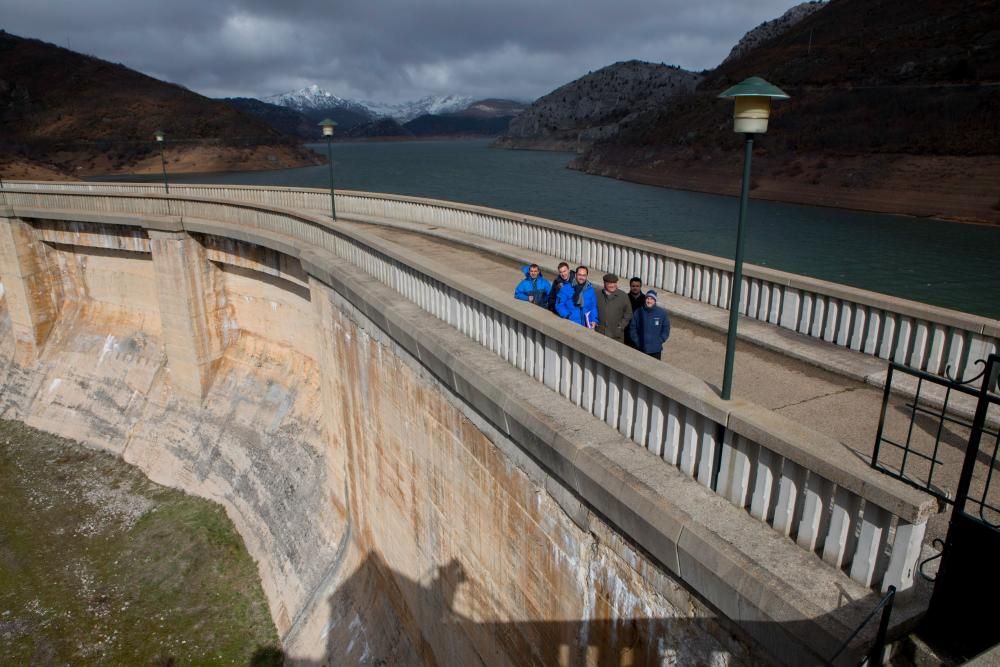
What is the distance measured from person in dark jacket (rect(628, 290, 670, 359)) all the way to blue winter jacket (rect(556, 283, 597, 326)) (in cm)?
55

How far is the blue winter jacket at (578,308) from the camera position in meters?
7.22

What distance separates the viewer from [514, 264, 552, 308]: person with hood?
770 cm

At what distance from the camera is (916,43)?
198 feet

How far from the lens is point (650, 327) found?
6727 millimetres

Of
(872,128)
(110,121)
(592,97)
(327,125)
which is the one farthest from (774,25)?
(327,125)

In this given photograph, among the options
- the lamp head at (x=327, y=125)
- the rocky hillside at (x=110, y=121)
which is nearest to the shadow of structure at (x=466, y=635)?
the lamp head at (x=327, y=125)

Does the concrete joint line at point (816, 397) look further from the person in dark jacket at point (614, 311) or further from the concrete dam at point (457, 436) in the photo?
the person in dark jacket at point (614, 311)

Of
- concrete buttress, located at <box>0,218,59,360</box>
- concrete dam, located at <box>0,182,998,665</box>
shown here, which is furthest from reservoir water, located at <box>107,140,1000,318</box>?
concrete buttress, located at <box>0,218,59,360</box>

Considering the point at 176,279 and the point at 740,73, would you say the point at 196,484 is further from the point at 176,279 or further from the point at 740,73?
the point at 740,73

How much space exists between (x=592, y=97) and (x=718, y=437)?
177 meters

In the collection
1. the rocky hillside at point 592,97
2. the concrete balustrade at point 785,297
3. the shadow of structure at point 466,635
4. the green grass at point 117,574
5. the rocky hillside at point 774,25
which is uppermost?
the rocky hillside at point 774,25

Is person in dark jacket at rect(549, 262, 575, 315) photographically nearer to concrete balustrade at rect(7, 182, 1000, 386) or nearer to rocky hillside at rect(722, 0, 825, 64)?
concrete balustrade at rect(7, 182, 1000, 386)

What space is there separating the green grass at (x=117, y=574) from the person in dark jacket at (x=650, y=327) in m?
10.2

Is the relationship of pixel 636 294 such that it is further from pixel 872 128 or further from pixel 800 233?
pixel 872 128
